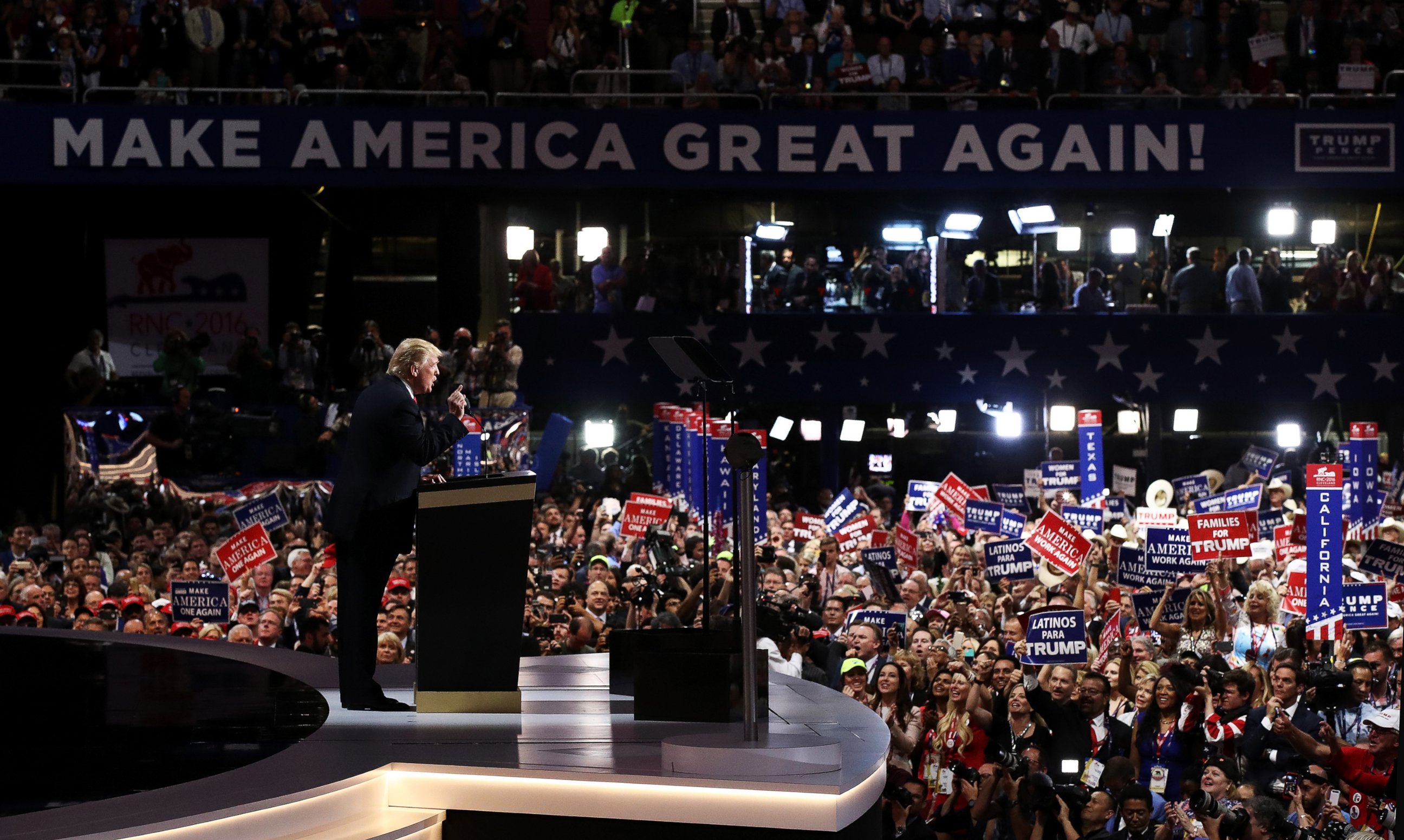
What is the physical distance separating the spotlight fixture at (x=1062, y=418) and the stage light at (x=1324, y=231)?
11.7 feet

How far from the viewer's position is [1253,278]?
20328mm

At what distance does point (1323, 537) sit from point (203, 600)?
21.8 ft

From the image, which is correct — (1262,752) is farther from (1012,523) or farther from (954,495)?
(954,495)

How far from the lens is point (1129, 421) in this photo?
22.1 m

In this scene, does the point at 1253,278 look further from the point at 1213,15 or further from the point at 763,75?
the point at 763,75

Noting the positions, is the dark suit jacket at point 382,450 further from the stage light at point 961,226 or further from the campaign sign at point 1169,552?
the stage light at point 961,226

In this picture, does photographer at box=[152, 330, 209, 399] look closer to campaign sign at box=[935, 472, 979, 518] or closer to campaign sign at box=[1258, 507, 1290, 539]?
campaign sign at box=[935, 472, 979, 518]

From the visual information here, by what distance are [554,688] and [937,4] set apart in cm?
1612

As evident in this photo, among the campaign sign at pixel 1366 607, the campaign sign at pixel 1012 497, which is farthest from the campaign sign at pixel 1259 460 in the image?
the campaign sign at pixel 1366 607

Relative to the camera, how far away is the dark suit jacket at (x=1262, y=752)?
25.2 feet

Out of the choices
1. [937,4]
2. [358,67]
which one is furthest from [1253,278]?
[358,67]

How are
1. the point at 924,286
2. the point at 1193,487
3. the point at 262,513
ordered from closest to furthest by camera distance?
the point at 262,513 < the point at 1193,487 < the point at 924,286

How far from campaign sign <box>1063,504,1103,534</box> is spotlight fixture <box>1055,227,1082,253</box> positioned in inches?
324

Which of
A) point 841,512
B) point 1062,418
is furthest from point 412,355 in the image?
point 1062,418
